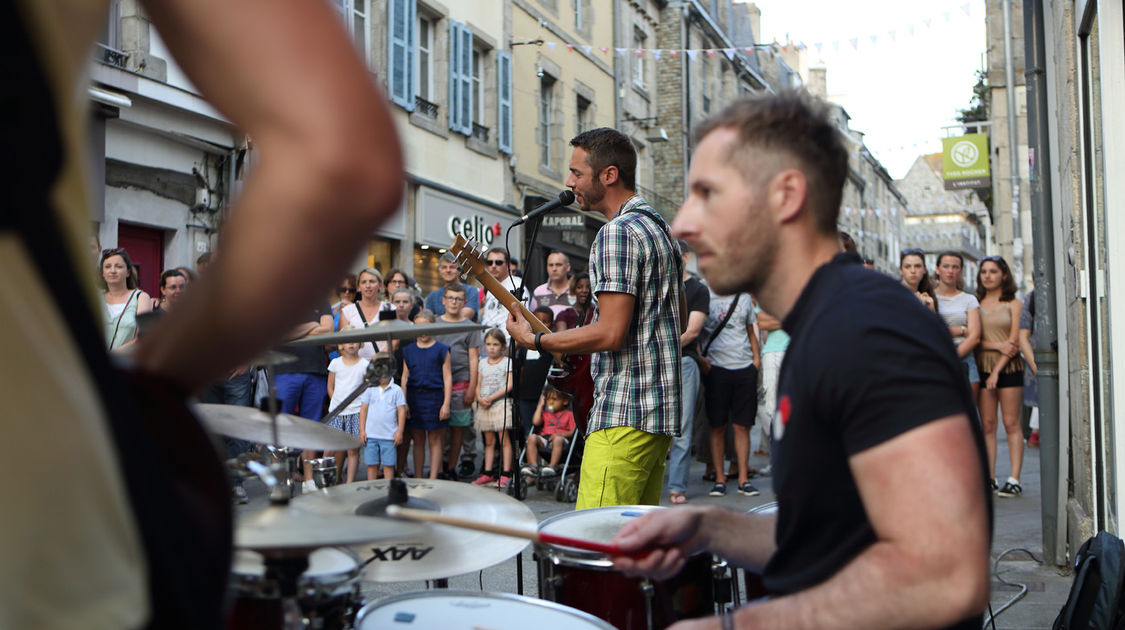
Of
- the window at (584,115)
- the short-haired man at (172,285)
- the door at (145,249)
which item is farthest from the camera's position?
the window at (584,115)

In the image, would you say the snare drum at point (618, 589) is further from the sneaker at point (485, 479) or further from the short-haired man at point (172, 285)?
the sneaker at point (485, 479)

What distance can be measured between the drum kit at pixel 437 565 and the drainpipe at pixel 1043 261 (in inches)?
139

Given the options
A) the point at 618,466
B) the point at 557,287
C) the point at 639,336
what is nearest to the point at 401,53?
the point at 557,287

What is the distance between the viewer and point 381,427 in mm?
7988

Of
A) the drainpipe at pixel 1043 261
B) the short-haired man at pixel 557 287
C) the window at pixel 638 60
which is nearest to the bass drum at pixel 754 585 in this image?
the drainpipe at pixel 1043 261

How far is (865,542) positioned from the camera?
1580 millimetres

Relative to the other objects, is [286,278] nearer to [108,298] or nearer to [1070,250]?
[1070,250]

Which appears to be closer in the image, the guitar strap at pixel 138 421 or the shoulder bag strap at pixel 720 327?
the guitar strap at pixel 138 421

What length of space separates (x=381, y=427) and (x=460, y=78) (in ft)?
33.6

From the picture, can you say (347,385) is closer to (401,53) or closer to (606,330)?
(606,330)

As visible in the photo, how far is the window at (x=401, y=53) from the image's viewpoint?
15.2 m

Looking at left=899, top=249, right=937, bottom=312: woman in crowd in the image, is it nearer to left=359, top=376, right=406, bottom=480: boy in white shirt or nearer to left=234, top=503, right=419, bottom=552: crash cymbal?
left=359, top=376, right=406, bottom=480: boy in white shirt

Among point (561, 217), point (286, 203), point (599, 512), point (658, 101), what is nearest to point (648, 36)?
point (658, 101)

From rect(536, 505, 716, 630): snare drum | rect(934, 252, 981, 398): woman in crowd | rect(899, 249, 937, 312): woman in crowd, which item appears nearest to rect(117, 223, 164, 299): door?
rect(899, 249, 937, 312): woman in crowd
